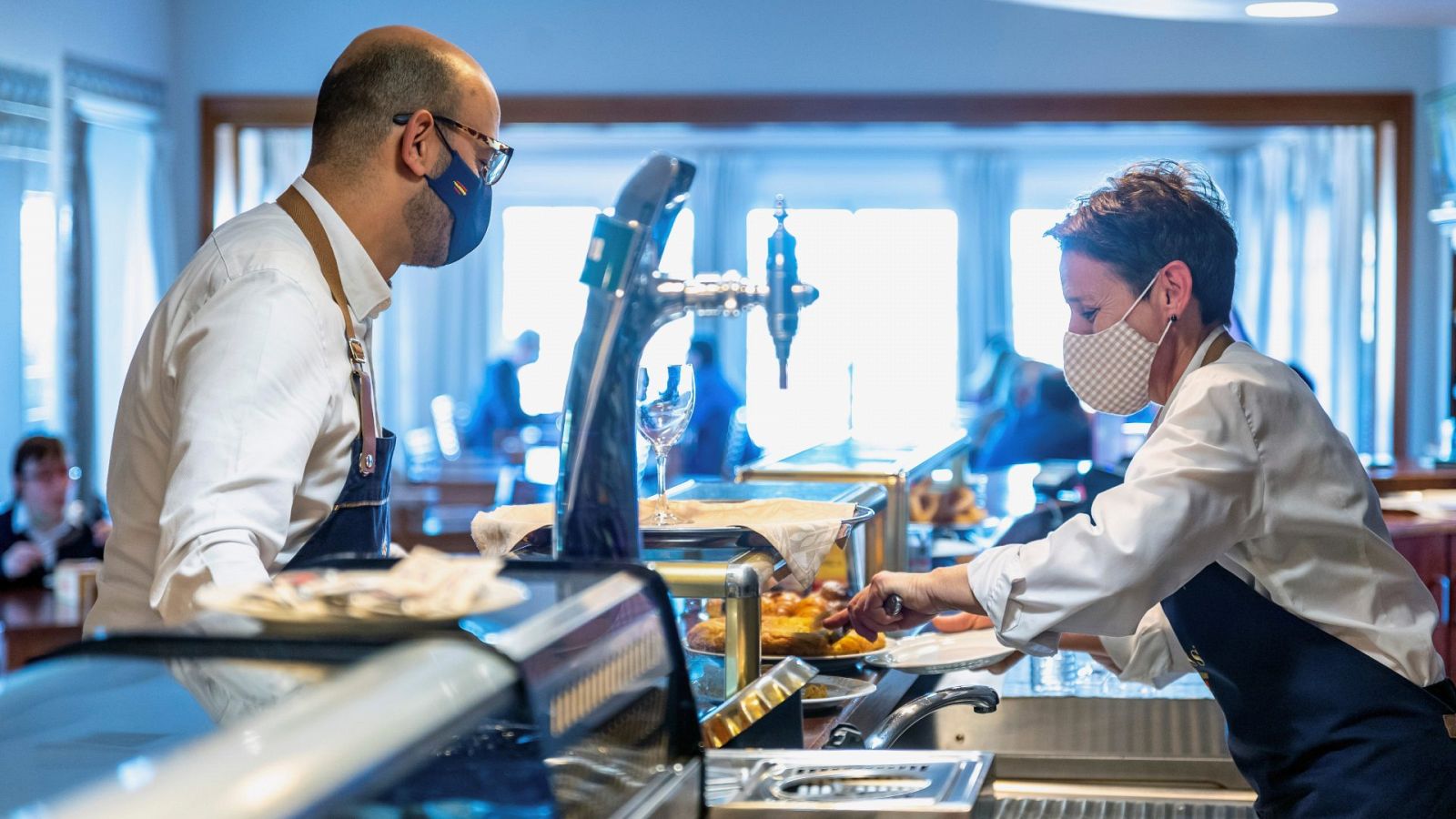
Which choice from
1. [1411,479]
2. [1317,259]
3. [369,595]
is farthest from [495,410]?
[369,595]

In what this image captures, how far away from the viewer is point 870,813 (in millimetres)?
1065

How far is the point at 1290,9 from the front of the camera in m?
5.23

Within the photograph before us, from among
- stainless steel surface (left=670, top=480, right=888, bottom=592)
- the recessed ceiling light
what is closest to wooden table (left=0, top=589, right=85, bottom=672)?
stainless steel surface (left=670, top=480, right=888, bottom=592)

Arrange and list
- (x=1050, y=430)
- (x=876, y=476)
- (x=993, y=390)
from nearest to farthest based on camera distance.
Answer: (x=876, y=476) < (x=1050, y=430) < (x=993, y=390)

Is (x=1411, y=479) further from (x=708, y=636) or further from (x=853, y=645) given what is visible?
(x=708, y=636)

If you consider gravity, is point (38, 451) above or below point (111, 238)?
below

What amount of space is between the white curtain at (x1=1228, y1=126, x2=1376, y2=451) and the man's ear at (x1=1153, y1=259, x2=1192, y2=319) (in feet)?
21.9

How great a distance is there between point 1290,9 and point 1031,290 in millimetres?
7377

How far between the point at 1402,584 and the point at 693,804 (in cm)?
93

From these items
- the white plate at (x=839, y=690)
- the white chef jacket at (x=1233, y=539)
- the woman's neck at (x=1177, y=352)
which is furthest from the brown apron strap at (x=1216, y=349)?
the white plate at (x=839, y=690)

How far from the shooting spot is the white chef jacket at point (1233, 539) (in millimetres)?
1576

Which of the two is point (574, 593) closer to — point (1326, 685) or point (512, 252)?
point (1326, 685)

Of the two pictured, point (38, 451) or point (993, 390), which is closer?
point (38, 451)

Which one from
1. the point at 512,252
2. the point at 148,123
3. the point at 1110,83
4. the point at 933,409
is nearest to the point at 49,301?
the point at 148,123
